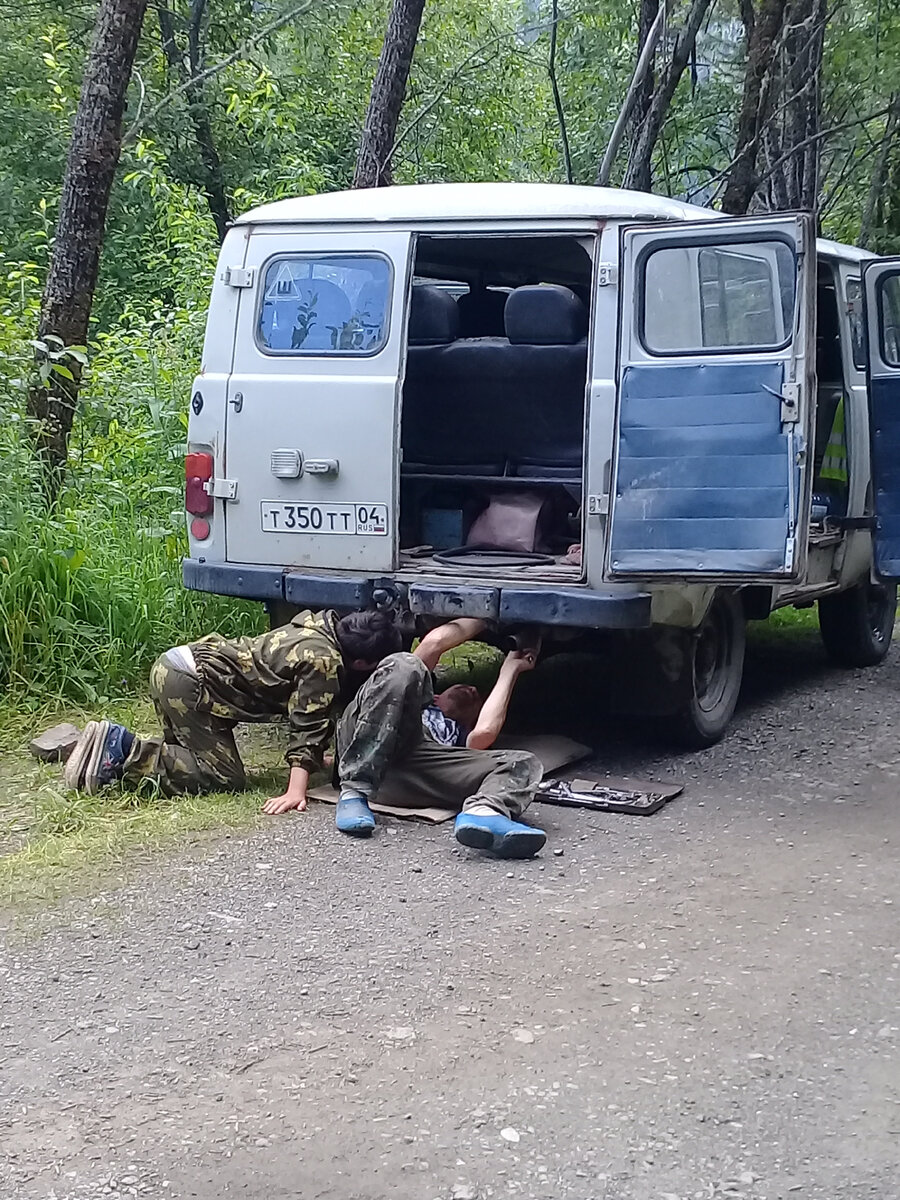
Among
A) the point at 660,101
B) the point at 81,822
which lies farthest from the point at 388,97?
the point at 81,822

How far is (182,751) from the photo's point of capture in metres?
5.57

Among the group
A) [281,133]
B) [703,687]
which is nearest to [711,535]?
[703,687]

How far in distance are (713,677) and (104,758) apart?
110 inches

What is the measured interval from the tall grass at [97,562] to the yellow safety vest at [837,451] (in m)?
3.17

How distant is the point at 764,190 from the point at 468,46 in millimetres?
8991

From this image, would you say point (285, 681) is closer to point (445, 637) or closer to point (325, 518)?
point (445, 637)

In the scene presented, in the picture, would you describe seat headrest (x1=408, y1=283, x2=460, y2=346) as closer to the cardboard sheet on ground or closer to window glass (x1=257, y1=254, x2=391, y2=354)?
window glass (x1=257, y1=254, x2=391, y2=354)

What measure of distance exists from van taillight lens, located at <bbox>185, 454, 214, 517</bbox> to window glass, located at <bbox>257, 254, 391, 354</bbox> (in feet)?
1.91

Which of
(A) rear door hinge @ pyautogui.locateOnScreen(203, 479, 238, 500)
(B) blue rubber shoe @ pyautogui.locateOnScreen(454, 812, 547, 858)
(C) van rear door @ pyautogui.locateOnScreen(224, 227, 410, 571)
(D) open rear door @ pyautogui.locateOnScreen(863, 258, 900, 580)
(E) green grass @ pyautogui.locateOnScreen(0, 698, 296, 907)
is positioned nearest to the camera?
(E) green grass @ pyautogui.locateOnScreen(0, 698, 296, 907)

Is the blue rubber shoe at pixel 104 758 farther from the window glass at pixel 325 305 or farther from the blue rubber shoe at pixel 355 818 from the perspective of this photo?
the window glass at pixel 325 305

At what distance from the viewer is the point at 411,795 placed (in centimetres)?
550

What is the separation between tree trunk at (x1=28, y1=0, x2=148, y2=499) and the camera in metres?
8.10

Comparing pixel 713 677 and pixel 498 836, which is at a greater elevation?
pixel 713 677

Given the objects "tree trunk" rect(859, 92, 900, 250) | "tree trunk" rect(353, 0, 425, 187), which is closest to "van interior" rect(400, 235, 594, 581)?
"tree trunk" rect(353, 0, 425, 187)
